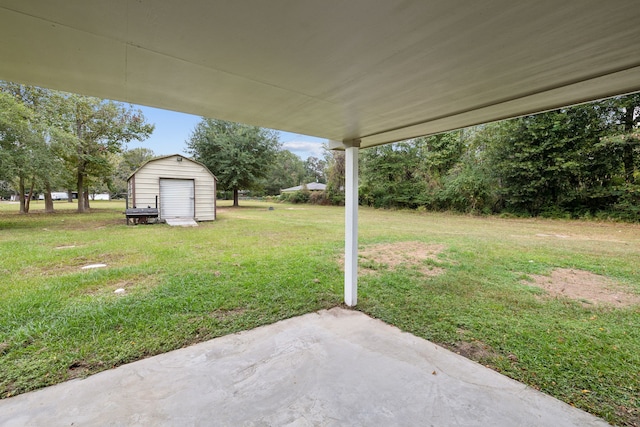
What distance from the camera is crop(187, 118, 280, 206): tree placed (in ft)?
58.1

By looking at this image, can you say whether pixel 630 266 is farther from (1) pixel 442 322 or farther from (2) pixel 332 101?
(2) pixel 332 101

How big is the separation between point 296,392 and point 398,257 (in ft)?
13.3

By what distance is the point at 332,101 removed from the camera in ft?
6.79

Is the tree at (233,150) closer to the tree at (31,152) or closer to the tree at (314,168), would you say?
the tree at (31,152)

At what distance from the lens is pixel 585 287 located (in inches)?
150

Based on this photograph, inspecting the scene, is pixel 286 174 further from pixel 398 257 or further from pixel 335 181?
pixel 398 257

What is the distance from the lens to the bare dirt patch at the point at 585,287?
133 inches

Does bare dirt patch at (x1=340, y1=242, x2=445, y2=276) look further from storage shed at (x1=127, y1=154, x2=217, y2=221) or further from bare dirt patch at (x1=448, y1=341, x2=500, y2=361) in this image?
storage shed at (x1=127, y1=154, x2=217, y2=221)

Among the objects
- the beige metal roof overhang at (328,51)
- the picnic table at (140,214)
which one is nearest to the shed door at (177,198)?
the picnic table at (140,214)

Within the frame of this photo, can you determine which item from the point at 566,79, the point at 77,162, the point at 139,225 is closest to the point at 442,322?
the point at 566,79

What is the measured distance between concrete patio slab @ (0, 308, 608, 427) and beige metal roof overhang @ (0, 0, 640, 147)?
1.90 meters

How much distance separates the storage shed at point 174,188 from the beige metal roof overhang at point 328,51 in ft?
29.5

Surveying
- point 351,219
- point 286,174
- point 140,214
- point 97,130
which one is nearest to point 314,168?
point 286,174

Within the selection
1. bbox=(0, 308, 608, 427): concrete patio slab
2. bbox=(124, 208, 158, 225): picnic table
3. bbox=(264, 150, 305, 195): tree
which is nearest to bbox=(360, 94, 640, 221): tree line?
bbox=(0, 308, 608, 427): concrete patio slab
